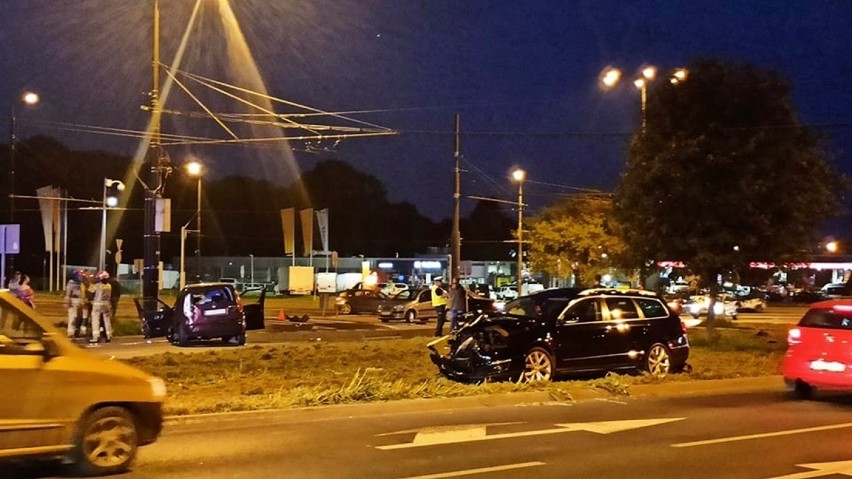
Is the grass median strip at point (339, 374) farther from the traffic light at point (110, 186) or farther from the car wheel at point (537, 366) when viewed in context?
the traffic light at point (110, 186)

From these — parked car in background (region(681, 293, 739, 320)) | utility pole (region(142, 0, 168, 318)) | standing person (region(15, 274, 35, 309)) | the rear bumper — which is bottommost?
parked car in background (region(681, 293, 739, 320))

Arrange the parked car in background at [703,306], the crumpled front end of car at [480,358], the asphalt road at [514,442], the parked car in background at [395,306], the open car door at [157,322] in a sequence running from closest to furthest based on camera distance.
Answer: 1. the asphalt road at [514,442]
2. the crumpled front end of car at [480,358]
3. the open car door at [157,322]
4. the parked car in background at [395,306]
5. the parked car in background at [703,306]

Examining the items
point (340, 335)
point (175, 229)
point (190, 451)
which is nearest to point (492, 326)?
point (190, 451)

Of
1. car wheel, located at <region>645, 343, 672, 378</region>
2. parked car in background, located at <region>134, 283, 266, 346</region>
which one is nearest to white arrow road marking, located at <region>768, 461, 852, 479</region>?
car wheel, located at <region>645, 343, 672, 378</region>

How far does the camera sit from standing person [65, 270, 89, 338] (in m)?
23.3

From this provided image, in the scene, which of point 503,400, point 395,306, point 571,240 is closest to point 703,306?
point 571,240

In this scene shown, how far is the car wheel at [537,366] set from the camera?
579 inches

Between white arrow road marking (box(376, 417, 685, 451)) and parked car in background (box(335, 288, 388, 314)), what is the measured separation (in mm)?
31382

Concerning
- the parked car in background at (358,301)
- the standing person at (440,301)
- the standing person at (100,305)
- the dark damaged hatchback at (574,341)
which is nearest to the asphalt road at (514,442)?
the dark damaged hatchback at (574,341)

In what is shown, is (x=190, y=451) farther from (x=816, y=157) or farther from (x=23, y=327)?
(x=816, y=157)

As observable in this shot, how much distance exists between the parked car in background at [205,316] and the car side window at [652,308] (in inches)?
437

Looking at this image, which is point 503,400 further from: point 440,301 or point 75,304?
point 75,304

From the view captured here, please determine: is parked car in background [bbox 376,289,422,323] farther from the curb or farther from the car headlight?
the car headlight

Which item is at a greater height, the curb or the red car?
the red car
